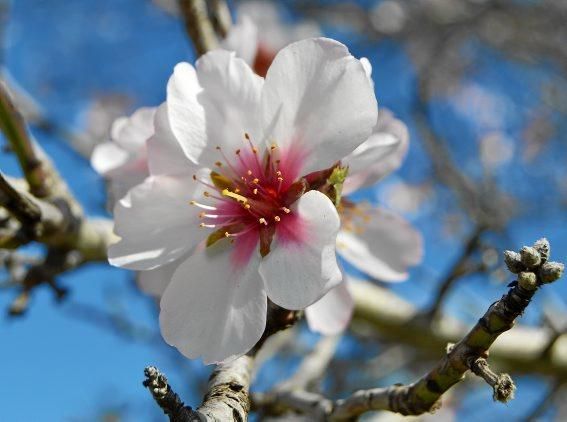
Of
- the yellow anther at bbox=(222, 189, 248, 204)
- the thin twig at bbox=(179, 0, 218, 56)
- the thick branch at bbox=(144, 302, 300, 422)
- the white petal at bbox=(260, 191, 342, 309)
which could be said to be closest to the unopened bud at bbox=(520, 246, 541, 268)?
the white petal at bbox=(260, 191, 342, 309)

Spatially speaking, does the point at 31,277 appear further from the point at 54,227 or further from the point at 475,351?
the point at 475,351

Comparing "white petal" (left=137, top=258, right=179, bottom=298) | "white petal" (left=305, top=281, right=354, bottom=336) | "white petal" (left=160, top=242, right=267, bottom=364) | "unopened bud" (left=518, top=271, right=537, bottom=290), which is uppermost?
"unopened bud" (left=518, top=271, right=537, bottom=290)

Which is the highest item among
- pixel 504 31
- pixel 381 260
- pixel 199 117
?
pixel 199 117

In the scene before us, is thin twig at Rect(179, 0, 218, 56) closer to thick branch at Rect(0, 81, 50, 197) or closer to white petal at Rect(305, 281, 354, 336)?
thick branch at Rect(0, 81, 50, 197)

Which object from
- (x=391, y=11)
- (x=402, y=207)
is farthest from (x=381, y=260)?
(x=402, y=207)

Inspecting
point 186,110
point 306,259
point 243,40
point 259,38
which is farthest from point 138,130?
point 259,38

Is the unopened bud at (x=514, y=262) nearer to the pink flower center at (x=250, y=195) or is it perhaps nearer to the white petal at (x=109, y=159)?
the pink flower center at (x=250, y=195)

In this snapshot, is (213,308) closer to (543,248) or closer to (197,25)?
(543,248)
